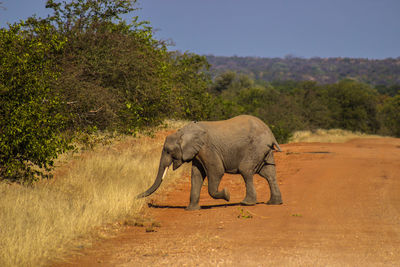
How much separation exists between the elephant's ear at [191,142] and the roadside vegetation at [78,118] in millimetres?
1446

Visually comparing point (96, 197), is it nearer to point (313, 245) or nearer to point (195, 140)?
point (195, 140)

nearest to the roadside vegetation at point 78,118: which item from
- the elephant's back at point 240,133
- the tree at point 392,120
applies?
the elephant's back at point 240,133

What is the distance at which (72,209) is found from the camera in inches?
313

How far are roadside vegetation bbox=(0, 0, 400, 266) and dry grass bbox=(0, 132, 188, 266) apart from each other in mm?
21

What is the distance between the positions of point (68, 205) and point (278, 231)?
3.66 m

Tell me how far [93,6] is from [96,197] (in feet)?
31.6

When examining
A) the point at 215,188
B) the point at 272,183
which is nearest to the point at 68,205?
the point at 215,188

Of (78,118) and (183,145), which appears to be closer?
(183,145)

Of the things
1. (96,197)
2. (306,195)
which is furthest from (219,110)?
(96,197)

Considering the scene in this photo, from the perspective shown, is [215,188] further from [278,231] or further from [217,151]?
[278,231]

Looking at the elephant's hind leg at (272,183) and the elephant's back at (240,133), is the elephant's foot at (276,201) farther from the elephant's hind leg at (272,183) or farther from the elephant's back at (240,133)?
the elephant's back at (240,133)

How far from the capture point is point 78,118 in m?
14.2

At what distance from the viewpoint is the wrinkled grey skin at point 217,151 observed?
9.02m

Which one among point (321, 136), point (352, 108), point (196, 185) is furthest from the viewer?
point (352, 108)
